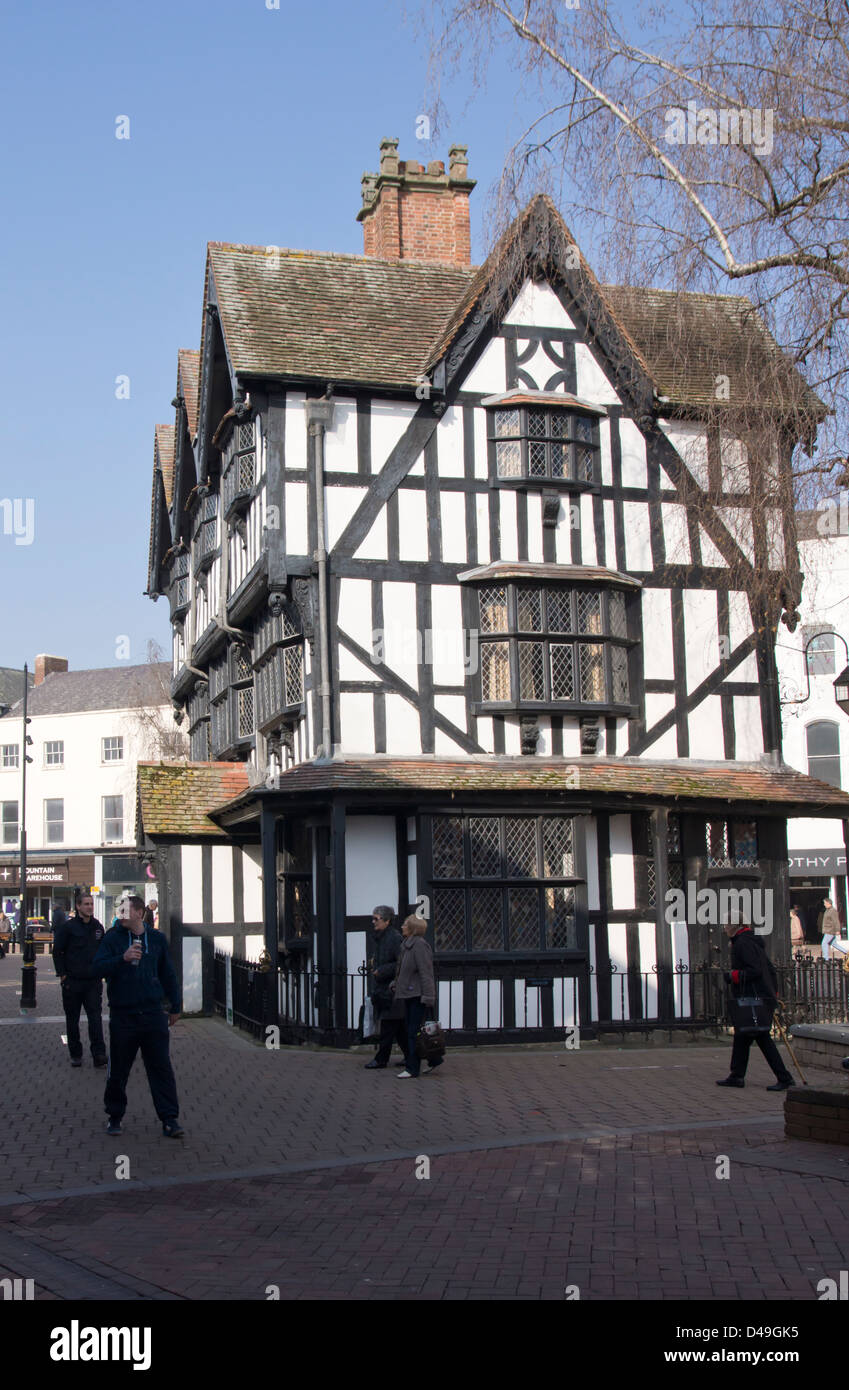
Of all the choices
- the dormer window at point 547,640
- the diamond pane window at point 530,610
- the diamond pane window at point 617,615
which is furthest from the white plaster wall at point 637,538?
the diamond pane window at point 530,610

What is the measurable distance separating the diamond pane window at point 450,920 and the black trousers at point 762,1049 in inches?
200

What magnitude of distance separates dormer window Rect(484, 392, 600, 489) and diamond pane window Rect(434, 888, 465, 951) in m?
5.57

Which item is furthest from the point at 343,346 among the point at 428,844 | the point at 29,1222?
the point at 29,1222

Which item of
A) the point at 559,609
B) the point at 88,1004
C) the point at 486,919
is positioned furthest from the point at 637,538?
the point at 88,1004

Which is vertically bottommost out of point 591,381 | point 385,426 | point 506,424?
point 385,426

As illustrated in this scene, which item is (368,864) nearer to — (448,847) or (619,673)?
(448,847)

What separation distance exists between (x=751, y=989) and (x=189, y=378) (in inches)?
772

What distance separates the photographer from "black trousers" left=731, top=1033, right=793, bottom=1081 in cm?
1301

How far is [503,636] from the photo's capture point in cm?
1880

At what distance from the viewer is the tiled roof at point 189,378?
91.6ft

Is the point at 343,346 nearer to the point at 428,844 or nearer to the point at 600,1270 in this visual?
the point at 428,844

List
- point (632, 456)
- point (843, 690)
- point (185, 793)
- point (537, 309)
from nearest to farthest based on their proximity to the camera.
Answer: point (843, 690), point (537, 309), point (632, 456), point (185, 793)

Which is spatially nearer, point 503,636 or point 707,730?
point 503,636

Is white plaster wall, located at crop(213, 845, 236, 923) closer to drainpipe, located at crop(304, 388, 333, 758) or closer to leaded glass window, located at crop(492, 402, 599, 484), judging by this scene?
drainpipe, located at crop(304, 388, 333, 758)
